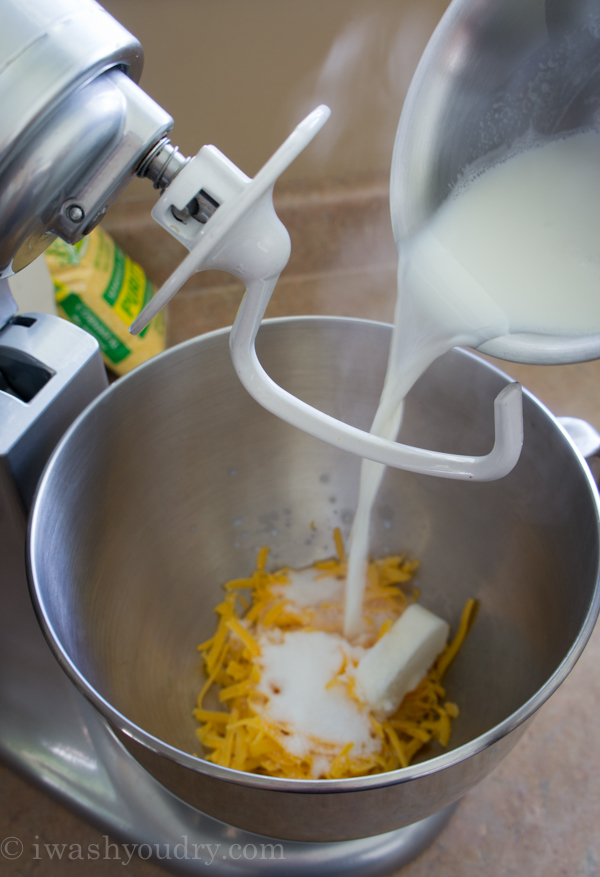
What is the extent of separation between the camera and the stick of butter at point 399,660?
52cm

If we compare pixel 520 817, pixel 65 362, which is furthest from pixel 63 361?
pixel 520 817

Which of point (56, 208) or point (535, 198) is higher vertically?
point (56, 208)

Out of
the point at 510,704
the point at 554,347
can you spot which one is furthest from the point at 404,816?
the point at 554,347

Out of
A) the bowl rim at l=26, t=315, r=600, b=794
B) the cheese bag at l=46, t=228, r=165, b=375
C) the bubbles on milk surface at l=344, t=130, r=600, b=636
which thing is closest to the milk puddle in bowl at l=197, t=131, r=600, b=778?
the bubbles on milk surface at l=344, t=130, r=600, b=636

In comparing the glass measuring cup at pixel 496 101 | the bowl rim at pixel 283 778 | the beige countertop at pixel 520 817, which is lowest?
the beige countertop at pixel 520 817

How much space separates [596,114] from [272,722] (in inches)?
18.2

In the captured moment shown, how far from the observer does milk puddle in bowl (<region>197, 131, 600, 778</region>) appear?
0.39 meters

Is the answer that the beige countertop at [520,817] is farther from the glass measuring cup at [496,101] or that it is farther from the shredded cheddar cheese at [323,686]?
the glass measuring cup at [496,101]

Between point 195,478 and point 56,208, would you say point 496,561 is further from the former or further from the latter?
point 56,208

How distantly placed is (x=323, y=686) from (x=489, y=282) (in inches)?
13.4

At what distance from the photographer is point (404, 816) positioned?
33 centimetres

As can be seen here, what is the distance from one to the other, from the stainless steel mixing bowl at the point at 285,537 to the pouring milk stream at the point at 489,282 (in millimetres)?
85

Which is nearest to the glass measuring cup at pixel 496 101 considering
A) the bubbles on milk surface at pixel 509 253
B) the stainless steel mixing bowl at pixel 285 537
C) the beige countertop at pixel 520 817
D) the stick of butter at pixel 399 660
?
the bubbles on milk surface at pixel 509 253

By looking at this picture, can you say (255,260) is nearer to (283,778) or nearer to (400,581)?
(283,778)
